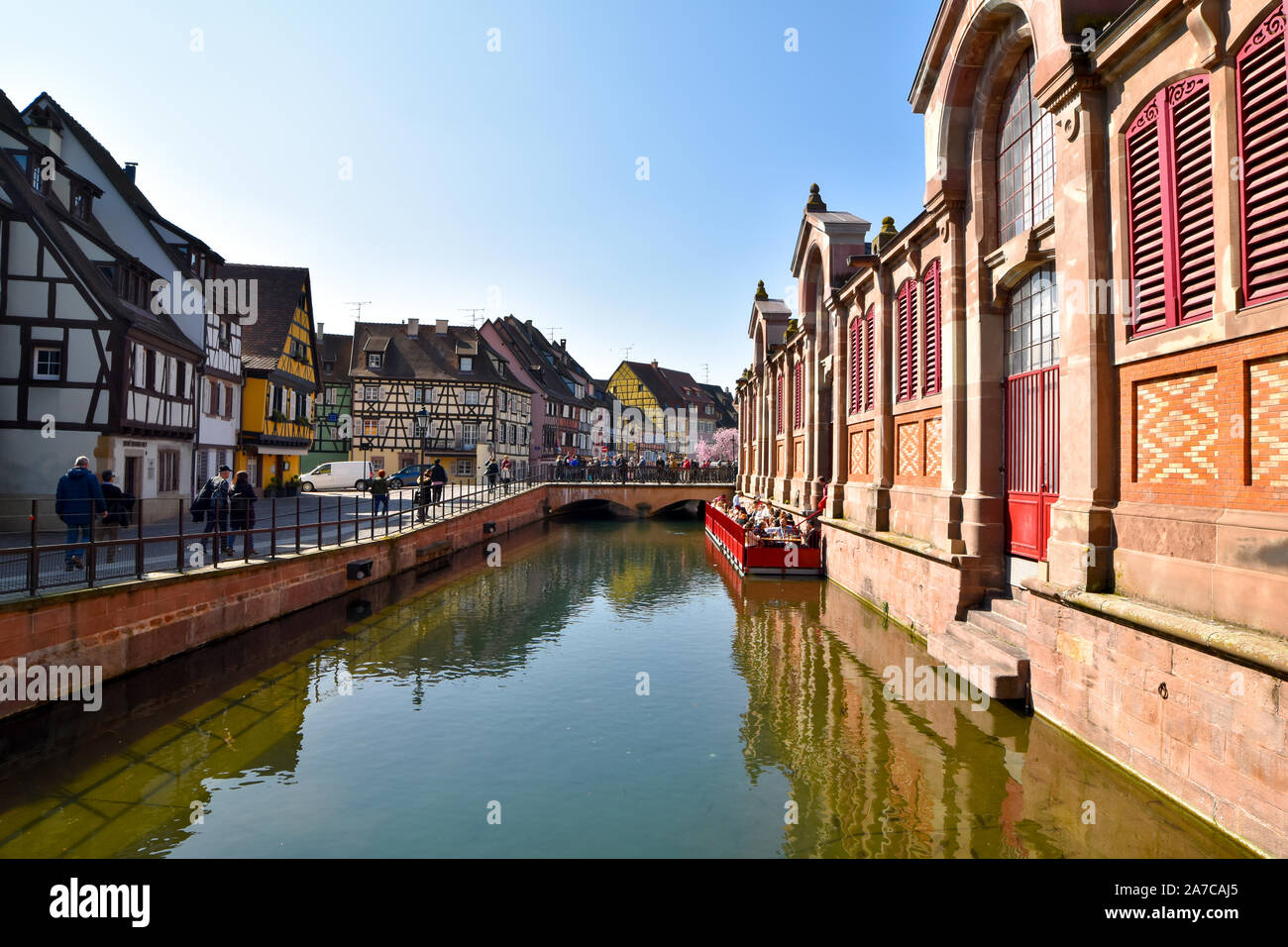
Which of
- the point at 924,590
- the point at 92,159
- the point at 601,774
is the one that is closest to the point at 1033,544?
the point at 924,590

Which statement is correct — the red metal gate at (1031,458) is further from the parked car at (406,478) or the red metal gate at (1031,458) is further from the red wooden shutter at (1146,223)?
the parked car at (406,478)

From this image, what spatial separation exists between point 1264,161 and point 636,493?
3849cm

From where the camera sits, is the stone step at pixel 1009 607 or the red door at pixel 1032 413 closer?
the stone step at pixel 1009 607

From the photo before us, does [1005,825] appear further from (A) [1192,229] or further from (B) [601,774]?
(A) [1192,229]

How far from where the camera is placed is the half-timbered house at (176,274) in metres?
22.3

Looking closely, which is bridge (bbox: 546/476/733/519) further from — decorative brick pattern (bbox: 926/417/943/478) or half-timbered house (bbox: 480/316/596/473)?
decorative brick pattern (bbox: 926/417/943/478)

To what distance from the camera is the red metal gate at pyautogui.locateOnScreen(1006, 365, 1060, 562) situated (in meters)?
10.2

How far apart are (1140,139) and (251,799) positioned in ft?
35.7

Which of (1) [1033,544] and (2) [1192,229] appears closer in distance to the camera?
(2) [1192,229]

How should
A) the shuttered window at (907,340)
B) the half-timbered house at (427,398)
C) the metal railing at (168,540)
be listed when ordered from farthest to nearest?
the half-timbered house at (427,398), the shuttered window at (907,340), the metal railing at (168,540)

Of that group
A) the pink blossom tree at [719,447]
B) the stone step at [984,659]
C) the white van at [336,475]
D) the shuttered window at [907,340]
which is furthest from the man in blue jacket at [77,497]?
the pink blossom tree at [719,447]

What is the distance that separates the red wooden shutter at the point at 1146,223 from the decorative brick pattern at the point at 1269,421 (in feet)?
4.39

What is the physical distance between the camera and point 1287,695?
5160 mm

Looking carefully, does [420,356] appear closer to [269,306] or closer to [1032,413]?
[269,306]
